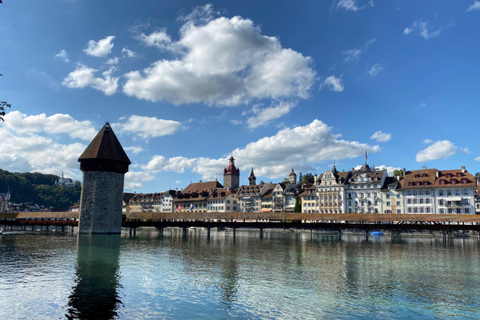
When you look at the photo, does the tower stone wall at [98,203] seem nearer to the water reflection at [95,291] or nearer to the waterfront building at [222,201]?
the water reflection at [95,291]

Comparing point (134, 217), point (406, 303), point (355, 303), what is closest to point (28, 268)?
point (355, 303)

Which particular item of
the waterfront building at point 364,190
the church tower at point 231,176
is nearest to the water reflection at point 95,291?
the waterfront building at point 364,190

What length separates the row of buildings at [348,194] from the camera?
5775 centimetres

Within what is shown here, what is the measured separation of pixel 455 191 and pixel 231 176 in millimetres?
58177

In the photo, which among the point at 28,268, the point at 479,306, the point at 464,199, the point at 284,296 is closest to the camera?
the point at 479,306

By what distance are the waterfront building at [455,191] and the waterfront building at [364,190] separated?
1007cm

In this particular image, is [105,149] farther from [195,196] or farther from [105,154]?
[195,196]

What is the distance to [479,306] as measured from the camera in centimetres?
1314

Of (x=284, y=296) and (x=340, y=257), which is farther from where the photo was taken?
(x=340, y=257)

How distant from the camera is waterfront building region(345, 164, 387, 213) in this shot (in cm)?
6650

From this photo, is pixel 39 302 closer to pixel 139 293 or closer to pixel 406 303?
pixel 139 293

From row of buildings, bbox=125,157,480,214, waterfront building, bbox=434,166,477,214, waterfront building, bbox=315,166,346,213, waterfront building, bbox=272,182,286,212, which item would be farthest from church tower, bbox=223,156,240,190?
waterfront building, bbox=434,166,477,214

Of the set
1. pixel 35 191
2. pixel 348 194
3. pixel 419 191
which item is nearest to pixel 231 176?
pixel 348 194

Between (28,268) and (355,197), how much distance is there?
59668mm
